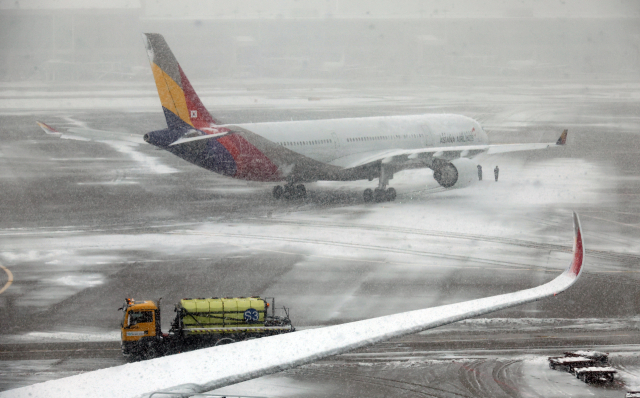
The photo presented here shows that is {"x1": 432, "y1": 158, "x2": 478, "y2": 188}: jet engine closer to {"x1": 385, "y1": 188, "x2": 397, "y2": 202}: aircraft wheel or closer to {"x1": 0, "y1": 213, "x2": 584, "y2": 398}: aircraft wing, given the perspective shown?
{"x1": 385, "y1": 188, "x2": 397, "y2": 202}: aircraft wheel

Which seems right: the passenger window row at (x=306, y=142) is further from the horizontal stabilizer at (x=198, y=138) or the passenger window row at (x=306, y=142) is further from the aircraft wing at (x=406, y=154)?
the horizontal stabilizer at (x=198, y=138)

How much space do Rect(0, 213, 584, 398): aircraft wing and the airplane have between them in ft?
103

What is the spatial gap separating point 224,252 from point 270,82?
153 m

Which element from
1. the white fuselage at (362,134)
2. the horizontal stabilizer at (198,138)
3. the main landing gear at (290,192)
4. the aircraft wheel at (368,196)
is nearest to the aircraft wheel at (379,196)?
the aircraft wheel at (368,196)

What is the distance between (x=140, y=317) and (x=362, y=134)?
2748cm

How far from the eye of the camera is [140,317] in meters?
19.3

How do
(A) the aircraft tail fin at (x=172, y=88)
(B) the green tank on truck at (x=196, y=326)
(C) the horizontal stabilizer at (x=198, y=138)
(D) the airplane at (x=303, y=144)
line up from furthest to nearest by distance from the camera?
1. (D) the airplane at (x=303, y=144)
2. (A) the aircraft tail fin at (x=172, y=88)
3. (C) the horizontal stabilizer at (x=198, y=138)
4. (B) the green tank on truck at (x=196, y=326)

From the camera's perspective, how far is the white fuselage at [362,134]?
42156mm

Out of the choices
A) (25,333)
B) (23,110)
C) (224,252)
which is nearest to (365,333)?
(25,333)

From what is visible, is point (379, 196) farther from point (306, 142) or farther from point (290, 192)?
point (306, 142)

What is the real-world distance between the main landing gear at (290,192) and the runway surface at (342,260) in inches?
47.4

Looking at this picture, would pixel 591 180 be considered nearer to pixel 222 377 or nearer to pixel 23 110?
pixel 222 377

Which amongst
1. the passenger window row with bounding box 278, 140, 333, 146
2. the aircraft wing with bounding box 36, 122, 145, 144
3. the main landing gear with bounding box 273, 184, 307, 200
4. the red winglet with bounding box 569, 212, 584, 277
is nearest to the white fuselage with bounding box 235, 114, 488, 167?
the passenger window row with bounding box 278, 140, 333, 146

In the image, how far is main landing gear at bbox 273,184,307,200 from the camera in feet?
144
